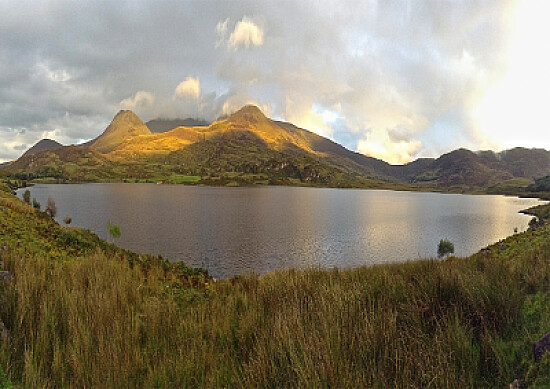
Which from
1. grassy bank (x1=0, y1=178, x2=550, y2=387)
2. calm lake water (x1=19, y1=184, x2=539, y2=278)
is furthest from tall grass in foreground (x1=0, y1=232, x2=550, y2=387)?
calm lake water (x1=19, y1=184, x2=539, y2=278)

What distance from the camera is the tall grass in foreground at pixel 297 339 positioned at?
3008 mm

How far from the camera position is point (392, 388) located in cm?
290

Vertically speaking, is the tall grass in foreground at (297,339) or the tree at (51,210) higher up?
the tall grass in foreground at (297,339)

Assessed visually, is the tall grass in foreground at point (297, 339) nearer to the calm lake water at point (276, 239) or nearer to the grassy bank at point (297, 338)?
the grassy bank at point (297, 338)

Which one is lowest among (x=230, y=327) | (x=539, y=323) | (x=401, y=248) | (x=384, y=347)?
(x=401, y=248)

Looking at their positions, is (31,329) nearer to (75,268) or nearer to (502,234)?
(75,268)

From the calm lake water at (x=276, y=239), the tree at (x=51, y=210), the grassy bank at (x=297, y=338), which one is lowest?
the calm lake water at (x=276, y=239)

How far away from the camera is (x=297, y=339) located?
3.56m

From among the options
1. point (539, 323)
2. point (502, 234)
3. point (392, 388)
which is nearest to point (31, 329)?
point (392, 388)

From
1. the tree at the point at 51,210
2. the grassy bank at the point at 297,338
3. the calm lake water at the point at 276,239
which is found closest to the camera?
the grassy bank at the point at 297,338

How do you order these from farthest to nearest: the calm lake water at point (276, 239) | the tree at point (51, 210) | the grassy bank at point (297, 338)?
the tree at point (51, 210), the calm lake water at point (276, 239), the grassy bank at point (297, 338)

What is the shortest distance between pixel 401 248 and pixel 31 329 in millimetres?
39803

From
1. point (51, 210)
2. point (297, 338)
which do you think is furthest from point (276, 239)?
point (297, 338)

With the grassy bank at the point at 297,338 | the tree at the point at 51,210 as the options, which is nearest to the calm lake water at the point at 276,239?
the tree at the point at 51,210
